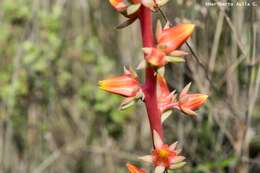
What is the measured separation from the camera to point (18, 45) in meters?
3.34

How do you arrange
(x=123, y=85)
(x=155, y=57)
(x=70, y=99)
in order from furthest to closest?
(x=70, y=99) < (x=123, y=85) < (x=155, y=57)

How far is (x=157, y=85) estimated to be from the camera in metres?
1.15

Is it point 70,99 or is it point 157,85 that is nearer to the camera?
point 157,85

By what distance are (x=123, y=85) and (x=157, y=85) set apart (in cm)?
9

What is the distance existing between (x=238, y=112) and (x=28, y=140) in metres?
1.48

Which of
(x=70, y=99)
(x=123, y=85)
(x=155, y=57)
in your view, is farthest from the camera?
(x=70, y=99)

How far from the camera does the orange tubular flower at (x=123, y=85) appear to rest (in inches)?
43.0

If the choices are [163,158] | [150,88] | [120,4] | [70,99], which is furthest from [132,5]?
[70,99]

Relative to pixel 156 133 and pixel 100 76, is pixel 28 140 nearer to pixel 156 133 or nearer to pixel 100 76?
pixel 100 76

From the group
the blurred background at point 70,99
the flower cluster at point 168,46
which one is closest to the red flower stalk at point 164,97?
the flower cluster at point 168,46

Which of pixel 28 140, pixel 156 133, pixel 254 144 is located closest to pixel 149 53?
pixel 156 133

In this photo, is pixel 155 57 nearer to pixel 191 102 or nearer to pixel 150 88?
pixel 150 88

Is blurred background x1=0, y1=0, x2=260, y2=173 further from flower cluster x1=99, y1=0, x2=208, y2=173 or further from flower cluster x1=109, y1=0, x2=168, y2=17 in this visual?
flower cluster x1=109, y1=0, x2=168, y2=17

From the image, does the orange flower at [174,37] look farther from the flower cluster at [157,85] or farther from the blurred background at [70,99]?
the blurred background at [70,99]
